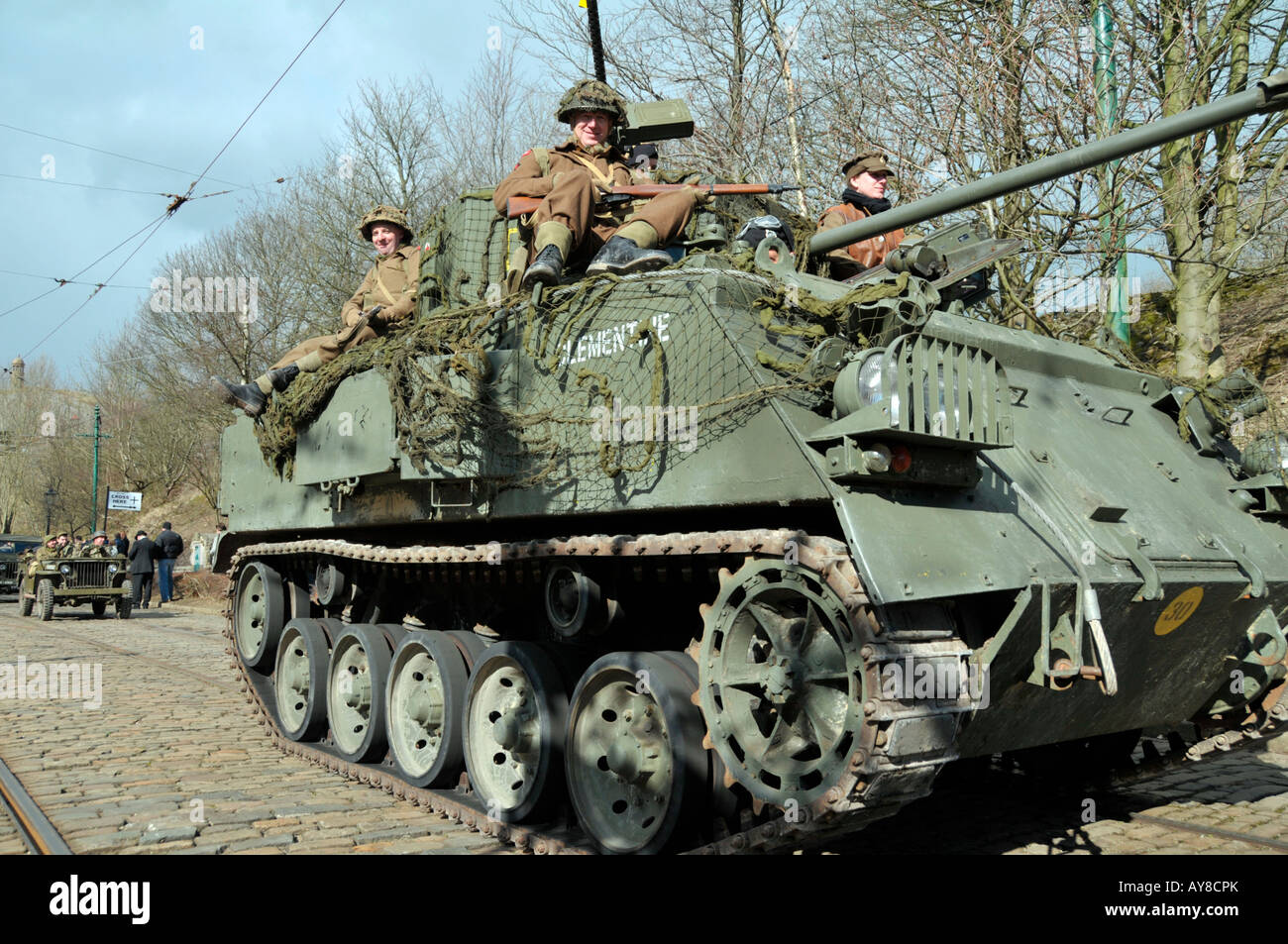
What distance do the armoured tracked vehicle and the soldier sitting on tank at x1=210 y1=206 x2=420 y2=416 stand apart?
1.02 metres

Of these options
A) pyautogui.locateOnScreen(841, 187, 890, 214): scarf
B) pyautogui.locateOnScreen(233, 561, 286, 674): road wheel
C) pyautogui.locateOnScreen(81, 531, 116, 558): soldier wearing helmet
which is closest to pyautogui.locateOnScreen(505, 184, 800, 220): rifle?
pyautogui.locateOnScreen(841, 187, 890, 214): scarf

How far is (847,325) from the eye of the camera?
4.79 meters

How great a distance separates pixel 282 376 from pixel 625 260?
385 cm

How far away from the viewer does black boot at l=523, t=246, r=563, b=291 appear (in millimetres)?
5719

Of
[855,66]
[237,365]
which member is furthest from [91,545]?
[855,66]

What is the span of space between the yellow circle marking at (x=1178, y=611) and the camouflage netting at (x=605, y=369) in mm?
1779

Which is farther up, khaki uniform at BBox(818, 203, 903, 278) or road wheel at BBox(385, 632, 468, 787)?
khaki uniform at BBox(818, 203, 903, 278)

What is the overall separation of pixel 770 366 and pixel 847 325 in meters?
0.40

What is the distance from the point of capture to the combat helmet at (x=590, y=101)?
7.13 meters

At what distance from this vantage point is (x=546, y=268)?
5711 mm

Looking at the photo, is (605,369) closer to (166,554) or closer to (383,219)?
(383,219)

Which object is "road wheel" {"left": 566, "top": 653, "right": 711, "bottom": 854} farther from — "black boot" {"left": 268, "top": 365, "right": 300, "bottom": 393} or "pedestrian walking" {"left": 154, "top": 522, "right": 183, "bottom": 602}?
"pedestrian walking" {"left": 154, "top": 522, "right": 183, "bottom": 602}

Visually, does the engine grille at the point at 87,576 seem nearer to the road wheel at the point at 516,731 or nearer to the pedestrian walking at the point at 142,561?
the pedestrian walking at the point at 142,561

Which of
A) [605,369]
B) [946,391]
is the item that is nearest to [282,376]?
[605,369]
